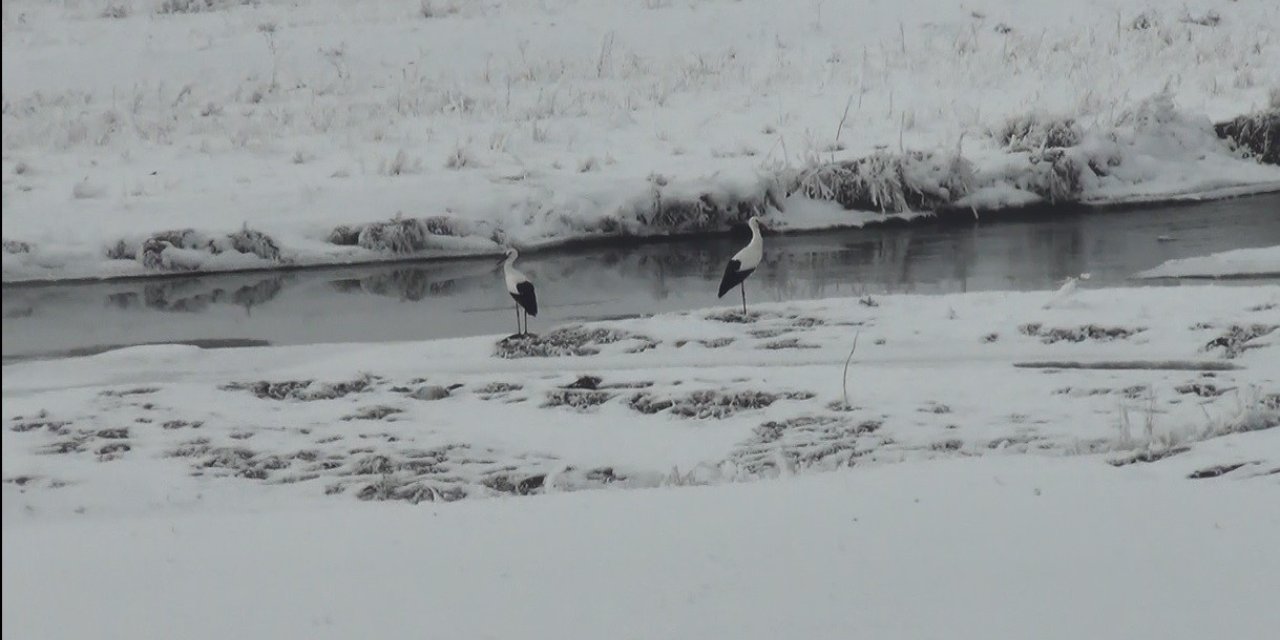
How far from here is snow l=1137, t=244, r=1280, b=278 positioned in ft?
41.6

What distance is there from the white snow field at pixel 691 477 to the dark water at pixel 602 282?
3.78 feet

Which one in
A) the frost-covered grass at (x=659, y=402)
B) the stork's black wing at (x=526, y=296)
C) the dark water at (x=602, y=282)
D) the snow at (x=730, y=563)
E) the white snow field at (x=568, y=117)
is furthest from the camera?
the white snow field at (x=568, y=117)

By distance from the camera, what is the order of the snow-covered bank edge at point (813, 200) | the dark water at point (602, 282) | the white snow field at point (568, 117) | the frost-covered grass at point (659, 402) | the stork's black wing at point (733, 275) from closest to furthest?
the frost-covered grass at point (659, 402)
the stork's black wing at point (733, 275)
the dark water at point (602, 282)
the snow-covered bank edge at point (813, 200)
the white snow field at point (568, 117)

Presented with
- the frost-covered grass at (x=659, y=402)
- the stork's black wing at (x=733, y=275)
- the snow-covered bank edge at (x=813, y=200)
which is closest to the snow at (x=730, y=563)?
the frost-covered grass at (x=659, y=402)

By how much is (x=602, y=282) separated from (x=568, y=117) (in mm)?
6667

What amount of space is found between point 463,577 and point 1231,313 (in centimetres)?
684

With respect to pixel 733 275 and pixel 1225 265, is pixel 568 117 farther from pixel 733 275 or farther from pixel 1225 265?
pixel 1225 265

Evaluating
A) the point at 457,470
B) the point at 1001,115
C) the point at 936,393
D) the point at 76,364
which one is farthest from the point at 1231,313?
the point at 1001,115

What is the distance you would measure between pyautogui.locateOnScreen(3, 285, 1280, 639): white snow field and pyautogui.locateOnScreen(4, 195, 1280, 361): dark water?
1.15 metres

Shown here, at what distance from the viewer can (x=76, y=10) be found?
91.9ft

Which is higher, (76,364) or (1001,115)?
(1001,115)

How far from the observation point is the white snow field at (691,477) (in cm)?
507

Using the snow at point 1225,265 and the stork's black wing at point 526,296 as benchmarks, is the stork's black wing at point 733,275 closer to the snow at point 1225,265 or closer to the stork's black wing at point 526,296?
the stork's black wing at point 526,296

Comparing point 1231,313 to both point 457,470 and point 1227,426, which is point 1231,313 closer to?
point 1227,426
